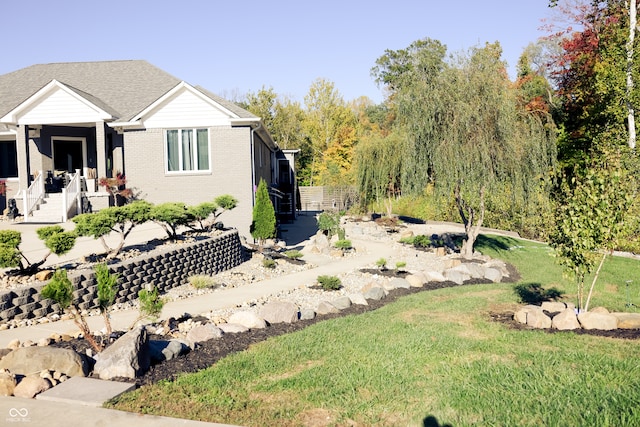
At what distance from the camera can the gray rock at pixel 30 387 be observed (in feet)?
17.4

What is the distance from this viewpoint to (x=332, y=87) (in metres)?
51.8

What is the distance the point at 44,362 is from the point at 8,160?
19754 millimetres

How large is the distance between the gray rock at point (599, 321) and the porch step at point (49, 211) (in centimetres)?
1714

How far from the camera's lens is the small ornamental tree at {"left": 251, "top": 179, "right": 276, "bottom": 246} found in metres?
18.2

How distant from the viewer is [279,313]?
8.70 meters

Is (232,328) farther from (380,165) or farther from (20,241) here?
(380,165)

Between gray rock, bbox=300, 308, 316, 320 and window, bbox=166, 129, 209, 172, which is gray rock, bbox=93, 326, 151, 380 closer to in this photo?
gray rock, bbox=300, 308, 316, 320

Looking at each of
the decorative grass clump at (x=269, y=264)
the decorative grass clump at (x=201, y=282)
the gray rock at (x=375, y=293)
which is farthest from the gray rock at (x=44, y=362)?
the decorative grass clump at (x=269, y=264)

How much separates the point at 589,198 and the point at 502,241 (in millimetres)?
12728

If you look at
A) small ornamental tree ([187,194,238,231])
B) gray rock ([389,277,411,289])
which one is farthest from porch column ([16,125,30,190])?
gray rock ([389,277,411,289])

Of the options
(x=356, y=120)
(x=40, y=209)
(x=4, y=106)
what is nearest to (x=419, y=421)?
(x=40, y=209)

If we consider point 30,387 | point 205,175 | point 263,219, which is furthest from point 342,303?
point 205,175

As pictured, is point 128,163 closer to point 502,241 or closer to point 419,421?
point 502,241

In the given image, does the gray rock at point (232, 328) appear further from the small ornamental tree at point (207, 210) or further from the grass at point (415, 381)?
the small ornamental tree at point (207, 210)
